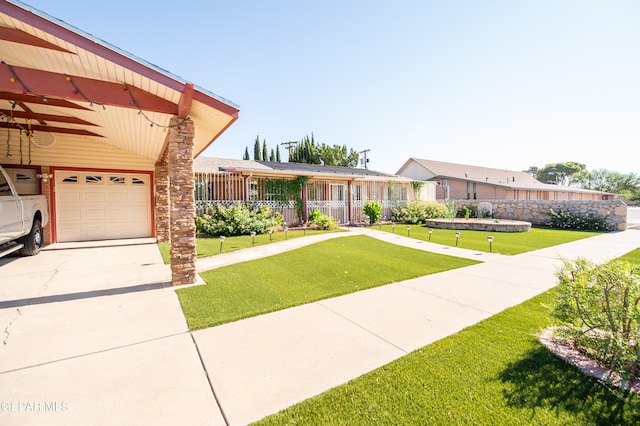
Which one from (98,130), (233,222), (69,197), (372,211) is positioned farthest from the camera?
(372,211)

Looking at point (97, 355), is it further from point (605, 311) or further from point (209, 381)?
point (605, 311)

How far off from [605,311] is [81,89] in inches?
277

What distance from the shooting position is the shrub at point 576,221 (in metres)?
13.6

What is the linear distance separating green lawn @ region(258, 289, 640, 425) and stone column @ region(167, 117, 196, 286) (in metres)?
3.70

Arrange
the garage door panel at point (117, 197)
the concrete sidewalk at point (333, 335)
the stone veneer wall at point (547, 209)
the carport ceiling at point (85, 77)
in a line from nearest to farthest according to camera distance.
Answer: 1. the concrete sidewalk at point (333, 335)
2. the carport ceiling at point (85, 77)
3. the garage door panel at point (117, 197)
4. the stone veneer wall at point (547, 209)

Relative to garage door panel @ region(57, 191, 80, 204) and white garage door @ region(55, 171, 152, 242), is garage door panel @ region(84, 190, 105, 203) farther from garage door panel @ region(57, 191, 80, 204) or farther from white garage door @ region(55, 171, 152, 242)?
garage door panel @ region(57, 191, 80, 204)

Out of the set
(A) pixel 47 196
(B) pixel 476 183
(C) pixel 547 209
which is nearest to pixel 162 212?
(A) pixel 47 196

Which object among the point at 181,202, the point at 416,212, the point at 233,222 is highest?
the point at 181,202

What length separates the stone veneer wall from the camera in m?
13.5

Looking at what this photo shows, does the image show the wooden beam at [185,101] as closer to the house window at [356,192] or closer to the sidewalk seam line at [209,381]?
the sidewalk seam line at [209,381]

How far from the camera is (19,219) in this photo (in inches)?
235

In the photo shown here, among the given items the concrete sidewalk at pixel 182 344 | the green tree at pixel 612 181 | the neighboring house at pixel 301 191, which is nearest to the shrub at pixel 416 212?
the neighboring house at pixel 301 191

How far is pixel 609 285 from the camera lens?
7.88 feet

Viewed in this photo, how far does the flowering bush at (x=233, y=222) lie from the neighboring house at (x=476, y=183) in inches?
788
